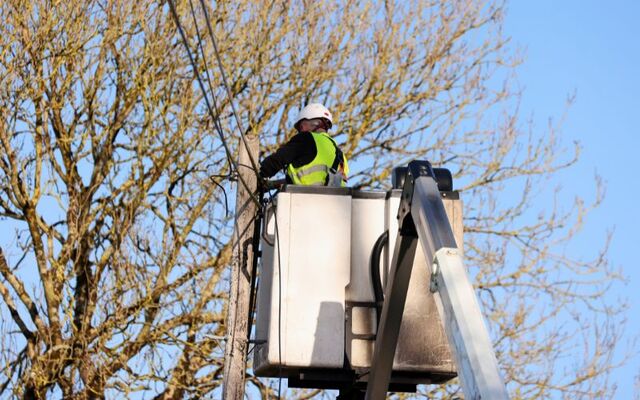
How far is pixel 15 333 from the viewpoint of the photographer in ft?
47.8

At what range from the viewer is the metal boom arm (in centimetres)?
416

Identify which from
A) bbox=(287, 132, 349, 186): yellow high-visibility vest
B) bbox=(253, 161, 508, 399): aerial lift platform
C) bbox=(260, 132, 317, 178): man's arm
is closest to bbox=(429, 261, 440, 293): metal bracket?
bbox=(253, 161, 508, 399): aerial lift platform

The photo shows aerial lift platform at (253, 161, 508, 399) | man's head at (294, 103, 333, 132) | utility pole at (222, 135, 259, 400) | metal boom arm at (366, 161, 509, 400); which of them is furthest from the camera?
man's head at (294, 103, 333, 132)

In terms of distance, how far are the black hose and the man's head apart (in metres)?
2.11

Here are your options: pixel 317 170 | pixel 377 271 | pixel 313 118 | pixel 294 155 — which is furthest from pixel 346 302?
pixel 313 118

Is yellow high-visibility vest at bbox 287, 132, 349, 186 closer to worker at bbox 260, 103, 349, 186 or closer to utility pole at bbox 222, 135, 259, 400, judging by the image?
worker at bbox 260, 103, 349, 186

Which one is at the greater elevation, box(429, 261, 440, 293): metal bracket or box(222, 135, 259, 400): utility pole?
box(222, 135, 259, 400): utility pole

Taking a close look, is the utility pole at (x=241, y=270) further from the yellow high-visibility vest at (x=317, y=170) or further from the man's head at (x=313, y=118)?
the man's head at (x=313, y=118)

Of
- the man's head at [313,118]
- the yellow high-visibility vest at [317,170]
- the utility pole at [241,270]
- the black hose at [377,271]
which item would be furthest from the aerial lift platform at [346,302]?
the man's head at [313,118]

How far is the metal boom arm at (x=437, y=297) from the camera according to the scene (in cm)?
416

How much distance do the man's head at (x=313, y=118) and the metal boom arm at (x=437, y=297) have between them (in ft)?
8.79

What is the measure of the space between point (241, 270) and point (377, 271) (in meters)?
1.76

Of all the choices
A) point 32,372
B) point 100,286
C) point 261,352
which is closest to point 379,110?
point 100,286

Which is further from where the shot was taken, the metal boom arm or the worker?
the worker
